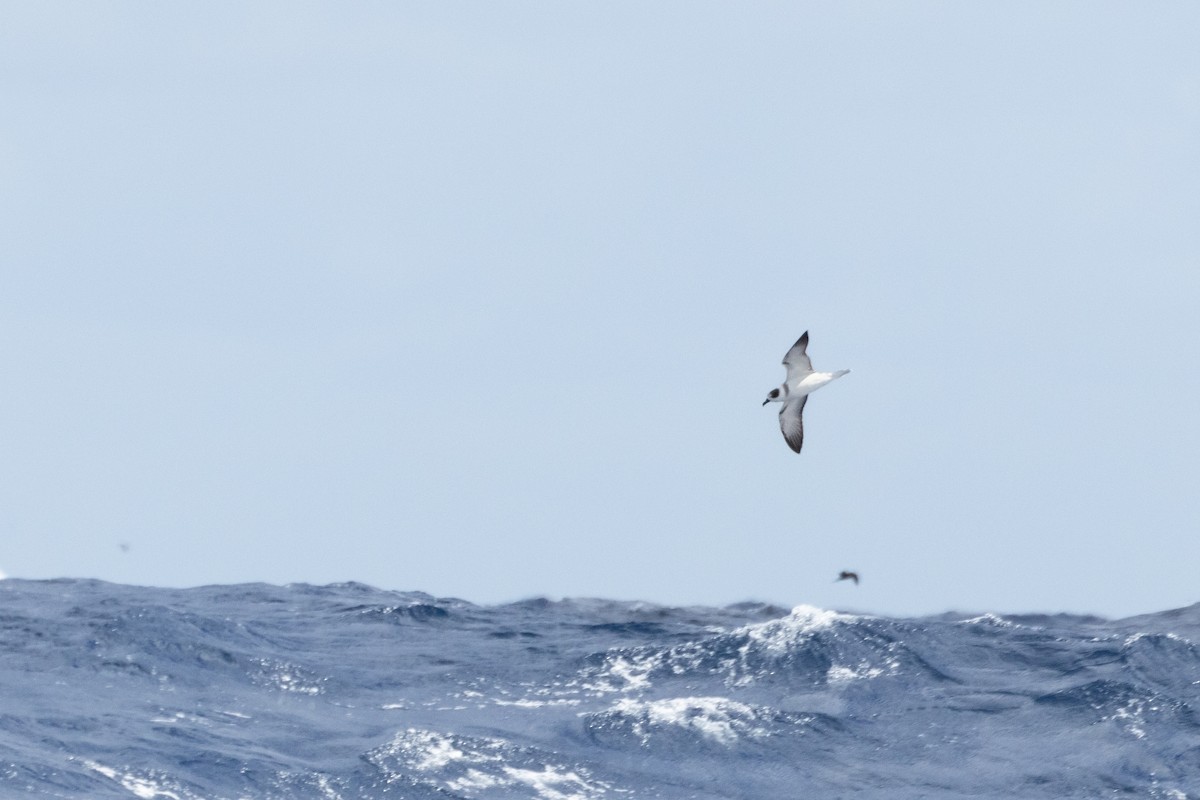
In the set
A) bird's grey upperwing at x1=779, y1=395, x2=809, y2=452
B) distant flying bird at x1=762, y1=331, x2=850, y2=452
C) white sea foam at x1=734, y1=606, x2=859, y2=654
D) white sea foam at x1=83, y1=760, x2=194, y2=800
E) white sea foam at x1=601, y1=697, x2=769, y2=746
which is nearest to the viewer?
white sea foam at x1=83, y1=760, x2=194, y2=800

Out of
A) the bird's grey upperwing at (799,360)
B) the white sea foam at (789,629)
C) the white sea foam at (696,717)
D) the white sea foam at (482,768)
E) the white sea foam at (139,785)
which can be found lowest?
the white sea foam at (139,785)

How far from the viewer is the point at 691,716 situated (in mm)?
28250

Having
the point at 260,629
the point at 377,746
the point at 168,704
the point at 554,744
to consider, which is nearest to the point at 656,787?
the point at 554,744

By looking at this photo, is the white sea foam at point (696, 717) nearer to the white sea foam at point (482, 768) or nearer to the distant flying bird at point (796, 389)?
the white sea foam at point (482, 768)

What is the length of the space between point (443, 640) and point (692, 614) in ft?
21.2

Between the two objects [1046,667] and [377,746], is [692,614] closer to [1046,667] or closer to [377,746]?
[1046,667]

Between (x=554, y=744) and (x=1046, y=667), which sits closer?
(x=554, y=744)

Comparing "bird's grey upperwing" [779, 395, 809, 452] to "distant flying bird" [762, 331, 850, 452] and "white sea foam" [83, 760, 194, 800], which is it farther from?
"white sea foam" [83, 760, 194, 800]

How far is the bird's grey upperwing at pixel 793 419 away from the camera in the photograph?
2744 cm

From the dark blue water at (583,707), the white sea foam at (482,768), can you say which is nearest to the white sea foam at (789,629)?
the dark blue water at (583,707)

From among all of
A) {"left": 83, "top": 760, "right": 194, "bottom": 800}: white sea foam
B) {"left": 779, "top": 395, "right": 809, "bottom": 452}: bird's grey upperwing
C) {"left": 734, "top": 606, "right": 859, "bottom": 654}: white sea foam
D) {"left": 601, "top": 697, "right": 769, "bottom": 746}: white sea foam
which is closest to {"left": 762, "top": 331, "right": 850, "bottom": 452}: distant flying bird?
{"left": 779, "top": 395, "right": 809, "bottom": 452}: bird's grey upperwing

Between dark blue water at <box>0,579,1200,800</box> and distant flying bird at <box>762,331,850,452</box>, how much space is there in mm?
4863

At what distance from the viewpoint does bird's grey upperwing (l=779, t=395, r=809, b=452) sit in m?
27.4

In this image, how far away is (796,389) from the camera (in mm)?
27109
